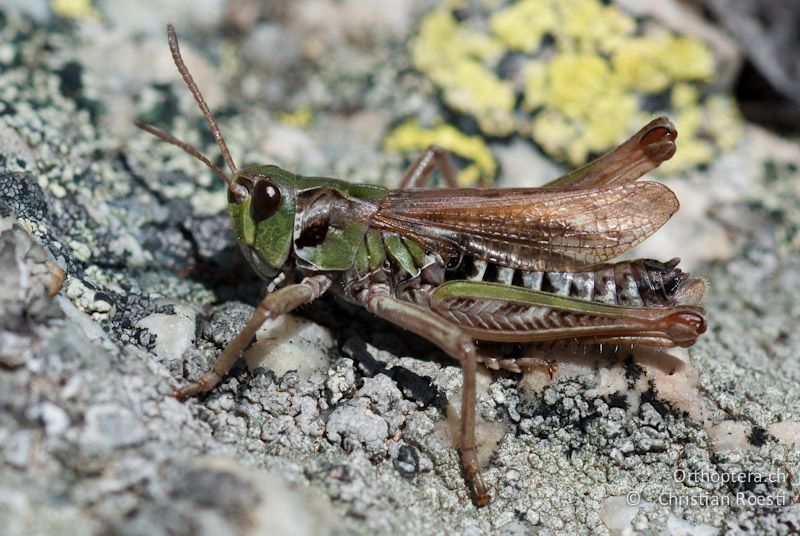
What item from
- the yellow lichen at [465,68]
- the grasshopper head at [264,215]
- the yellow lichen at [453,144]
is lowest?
the grasshopper head at [264,215]

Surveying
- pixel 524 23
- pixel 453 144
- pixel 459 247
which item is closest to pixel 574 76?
pixel 524 23

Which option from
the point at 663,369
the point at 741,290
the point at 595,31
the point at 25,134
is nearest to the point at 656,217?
the point at 663,369

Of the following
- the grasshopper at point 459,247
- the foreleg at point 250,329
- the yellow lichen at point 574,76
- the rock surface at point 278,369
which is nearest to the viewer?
the rock surface at point 278,369

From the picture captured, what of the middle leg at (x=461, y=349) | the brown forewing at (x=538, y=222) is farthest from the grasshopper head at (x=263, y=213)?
the middle leg at (x=461, y=349)

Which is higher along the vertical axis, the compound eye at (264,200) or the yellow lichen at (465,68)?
the yellow lichen at (465,68)

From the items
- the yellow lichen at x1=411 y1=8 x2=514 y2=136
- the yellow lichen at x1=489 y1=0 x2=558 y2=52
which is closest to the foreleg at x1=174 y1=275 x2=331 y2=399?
the yellow lichen at x1=411 y1=8 x2=514 y2=136

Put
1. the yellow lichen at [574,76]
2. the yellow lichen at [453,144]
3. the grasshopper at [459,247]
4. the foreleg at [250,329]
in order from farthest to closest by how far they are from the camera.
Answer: the yellow lichen at [574,76] < the yellow lichen at [453,144] < the grasshopper at [459,247] < the foreleg at [250,329]

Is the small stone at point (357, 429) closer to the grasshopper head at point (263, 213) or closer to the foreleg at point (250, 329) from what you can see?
the foreleg at point (250, 329)
